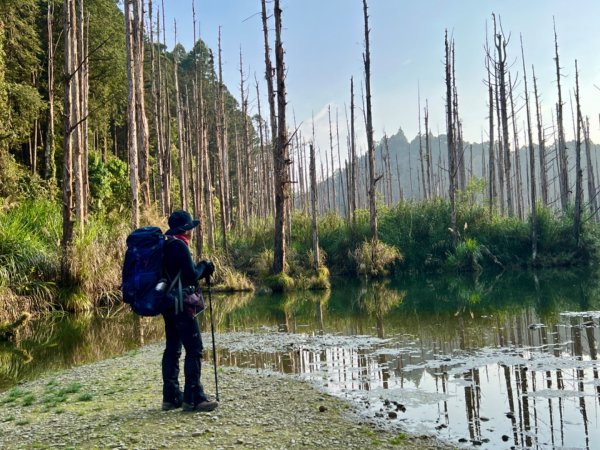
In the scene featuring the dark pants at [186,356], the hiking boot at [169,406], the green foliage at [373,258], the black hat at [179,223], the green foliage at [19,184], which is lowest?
the hiking boot at [169,406]

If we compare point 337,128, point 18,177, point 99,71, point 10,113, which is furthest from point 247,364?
point 337,128

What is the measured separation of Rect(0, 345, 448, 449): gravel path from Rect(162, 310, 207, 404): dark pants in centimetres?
20

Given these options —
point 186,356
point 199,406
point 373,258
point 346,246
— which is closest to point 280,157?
point 373,258

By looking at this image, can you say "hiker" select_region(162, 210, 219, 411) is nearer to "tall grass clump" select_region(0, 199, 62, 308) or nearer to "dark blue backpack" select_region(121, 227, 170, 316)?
"dark blue backpack" select_region(121, 227, 170, 316)

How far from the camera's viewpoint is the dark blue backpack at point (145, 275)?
5.05 metres

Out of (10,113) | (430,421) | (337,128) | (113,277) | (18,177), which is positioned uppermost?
(337,128)

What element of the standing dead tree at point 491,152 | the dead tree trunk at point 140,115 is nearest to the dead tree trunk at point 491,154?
the standing dead tree at point 491,152

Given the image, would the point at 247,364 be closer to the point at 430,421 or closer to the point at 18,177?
the point at 430,421

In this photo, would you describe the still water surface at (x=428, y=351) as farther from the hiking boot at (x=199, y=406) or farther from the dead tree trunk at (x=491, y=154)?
the dead tree trunk at (x=491, y=154)

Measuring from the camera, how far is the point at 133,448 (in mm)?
4344

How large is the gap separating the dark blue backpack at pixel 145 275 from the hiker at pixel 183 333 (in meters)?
0.13

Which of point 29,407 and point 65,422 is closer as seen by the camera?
point 65,422

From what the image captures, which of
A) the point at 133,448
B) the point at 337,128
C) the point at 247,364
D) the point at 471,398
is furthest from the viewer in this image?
the point at 337,128

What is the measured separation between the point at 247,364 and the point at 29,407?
10.5 feet
